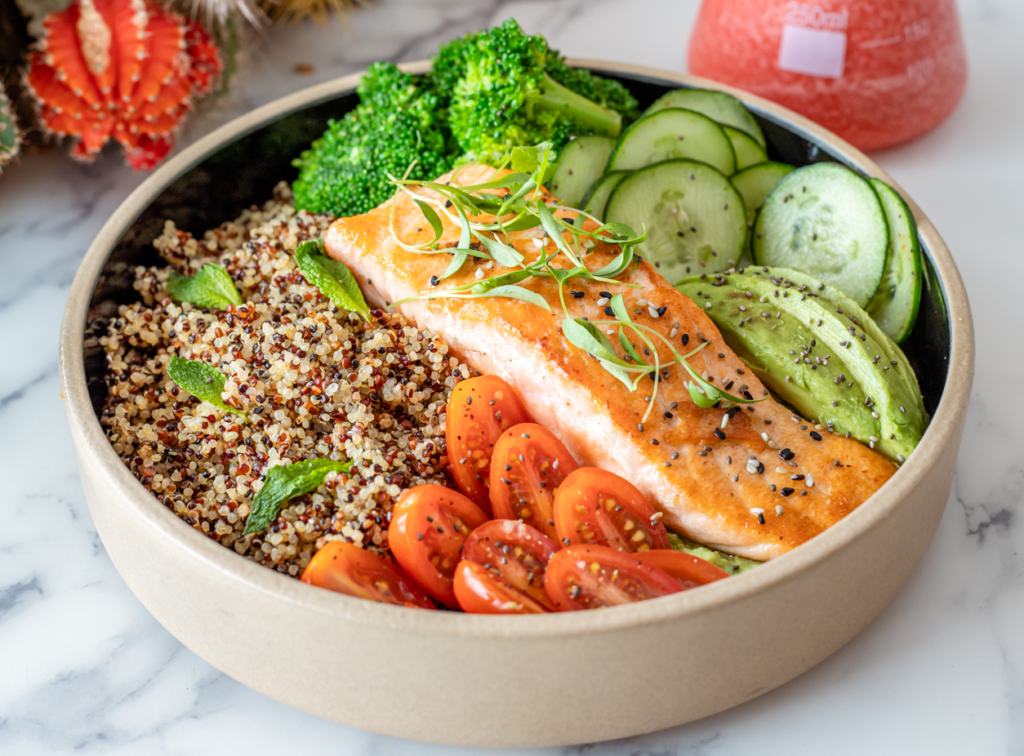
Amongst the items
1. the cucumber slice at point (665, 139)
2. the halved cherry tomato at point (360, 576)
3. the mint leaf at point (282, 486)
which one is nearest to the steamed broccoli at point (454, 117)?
the cucumber slice at point (665, 139)

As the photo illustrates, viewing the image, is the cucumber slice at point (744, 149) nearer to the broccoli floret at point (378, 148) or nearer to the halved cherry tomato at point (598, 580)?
the broccoli floret at point (378, 148)

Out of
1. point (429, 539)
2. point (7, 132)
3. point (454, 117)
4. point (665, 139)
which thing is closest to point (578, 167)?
point (665, 139)

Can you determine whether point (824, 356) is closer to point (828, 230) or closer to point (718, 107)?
point (828, 230)

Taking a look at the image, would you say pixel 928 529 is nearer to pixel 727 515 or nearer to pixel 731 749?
pixel 727 515

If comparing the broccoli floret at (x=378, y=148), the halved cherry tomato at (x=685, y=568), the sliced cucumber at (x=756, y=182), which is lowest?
the halved cherry tomato at (x=685, y=568)

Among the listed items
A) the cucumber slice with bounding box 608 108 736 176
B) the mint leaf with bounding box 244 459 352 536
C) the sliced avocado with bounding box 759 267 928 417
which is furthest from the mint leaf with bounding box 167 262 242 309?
the sliced avocado with bounding box 759 267 928 417

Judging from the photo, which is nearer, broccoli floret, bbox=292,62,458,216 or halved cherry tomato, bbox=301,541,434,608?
halved cherry tomato, bbox=301,541,434,608

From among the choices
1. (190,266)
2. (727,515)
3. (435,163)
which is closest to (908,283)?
(727,515)

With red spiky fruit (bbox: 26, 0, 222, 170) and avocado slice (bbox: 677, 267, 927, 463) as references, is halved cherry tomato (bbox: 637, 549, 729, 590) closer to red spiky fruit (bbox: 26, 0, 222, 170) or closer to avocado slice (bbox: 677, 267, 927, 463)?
avocado slice (bbox: 677, 267, 927, 463)

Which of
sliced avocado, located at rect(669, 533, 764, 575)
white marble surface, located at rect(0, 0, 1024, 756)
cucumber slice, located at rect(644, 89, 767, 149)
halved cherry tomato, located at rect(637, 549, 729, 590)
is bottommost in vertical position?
white marble surface, located at rect(0, 0, 1024, 756)
